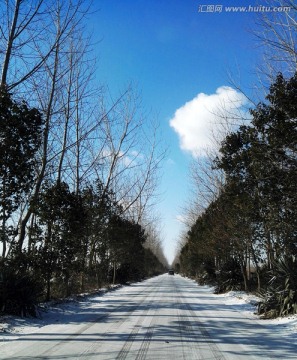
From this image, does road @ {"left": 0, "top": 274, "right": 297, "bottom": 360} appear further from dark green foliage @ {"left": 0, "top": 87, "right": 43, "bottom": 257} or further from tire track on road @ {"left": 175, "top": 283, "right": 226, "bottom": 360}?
dark green foliage @ {"left": 0, "top": 87, "right": 43, "bottom": 257}

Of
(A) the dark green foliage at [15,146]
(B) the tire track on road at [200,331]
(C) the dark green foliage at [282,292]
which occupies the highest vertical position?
(A) the dark green foliage at [15,146]

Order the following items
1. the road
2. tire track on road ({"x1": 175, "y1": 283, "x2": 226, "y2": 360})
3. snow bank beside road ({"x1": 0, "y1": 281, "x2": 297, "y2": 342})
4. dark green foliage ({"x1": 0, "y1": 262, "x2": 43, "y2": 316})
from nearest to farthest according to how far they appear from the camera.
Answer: the road → tire track on road ({"x1": 175, "y1": 283, "x2": 226, "y2": 360}) → snow bank beside road ({"x1": 0, "y1": 281, "x2": 297, "y2": 342}) → dark green foliage ({"x1": 0, "y1": 262, "x2": 43, "y2": 316})

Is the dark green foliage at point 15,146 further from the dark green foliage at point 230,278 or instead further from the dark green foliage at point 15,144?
the dark green foliage at point 230,278

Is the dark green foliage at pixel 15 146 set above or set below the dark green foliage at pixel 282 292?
above

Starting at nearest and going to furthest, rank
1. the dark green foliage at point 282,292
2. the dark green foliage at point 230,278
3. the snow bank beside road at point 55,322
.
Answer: the snow bank beside road at point 55,322 < the dark green foliage at point 282,292 < the dark green foliage at point 230,278

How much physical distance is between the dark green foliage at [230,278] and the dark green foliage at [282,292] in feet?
35.0

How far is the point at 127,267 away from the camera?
36.0m

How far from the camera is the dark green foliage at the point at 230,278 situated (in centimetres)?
2219

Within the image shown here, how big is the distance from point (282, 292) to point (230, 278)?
12460mm

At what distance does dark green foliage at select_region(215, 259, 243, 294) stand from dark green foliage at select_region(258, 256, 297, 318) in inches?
420

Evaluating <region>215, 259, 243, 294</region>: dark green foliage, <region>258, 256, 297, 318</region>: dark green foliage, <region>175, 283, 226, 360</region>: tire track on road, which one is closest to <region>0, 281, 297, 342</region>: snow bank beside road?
<region>258, 256, 297, 318</region>: dark green foliage

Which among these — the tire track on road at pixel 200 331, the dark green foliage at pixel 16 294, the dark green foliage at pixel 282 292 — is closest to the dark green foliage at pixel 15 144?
the dark green foliage at pixel 16 294

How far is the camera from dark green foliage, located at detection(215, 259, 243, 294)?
22188mm

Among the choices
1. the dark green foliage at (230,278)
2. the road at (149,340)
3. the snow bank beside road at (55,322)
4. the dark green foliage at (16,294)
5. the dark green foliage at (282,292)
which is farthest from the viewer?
the dark green foliage at (230,278)
